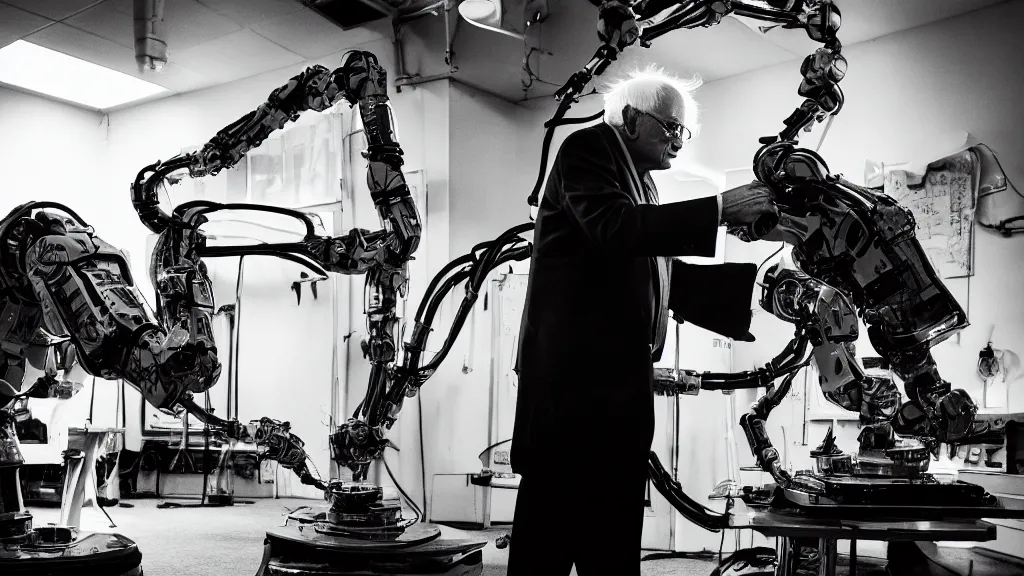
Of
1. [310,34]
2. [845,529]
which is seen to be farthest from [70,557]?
[310,34]

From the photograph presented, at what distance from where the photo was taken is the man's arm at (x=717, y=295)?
74.5 inches

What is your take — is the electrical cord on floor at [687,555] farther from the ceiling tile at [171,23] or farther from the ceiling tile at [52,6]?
the ceiling tile at [52,6]

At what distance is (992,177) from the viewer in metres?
4.55

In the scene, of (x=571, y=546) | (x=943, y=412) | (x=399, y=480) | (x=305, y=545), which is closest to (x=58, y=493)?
(x=399, y=480)

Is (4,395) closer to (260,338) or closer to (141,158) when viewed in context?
(260,338)

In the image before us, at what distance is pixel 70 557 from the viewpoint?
1.42 m

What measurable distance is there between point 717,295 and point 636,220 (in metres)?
0.51

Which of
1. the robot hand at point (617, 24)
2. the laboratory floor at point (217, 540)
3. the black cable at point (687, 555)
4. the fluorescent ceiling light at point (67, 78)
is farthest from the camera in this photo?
the fluorescent ceiling light at point (67, 78)

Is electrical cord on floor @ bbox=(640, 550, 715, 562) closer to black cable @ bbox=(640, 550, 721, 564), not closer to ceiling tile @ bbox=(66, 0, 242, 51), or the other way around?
black cable @ bbox=(640, 550, 721, 564)

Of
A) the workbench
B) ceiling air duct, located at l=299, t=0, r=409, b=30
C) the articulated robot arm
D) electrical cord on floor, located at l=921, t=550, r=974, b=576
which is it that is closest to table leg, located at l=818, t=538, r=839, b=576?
the workbench

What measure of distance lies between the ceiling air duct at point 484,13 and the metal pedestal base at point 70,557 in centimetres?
399

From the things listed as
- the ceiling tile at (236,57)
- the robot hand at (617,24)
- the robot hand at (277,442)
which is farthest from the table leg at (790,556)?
the ceiling tile at (236,57)

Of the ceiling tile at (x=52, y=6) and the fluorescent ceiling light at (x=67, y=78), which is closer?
the ceiling tile at (x=52, y=6)

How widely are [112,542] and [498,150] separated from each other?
484cm
